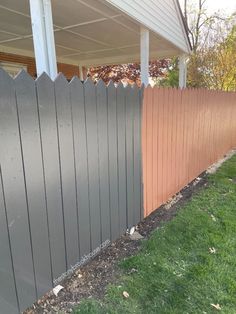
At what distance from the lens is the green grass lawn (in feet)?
7.39

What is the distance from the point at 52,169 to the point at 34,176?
19cm

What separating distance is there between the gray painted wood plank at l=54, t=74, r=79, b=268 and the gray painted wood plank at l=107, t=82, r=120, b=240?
0.61 meters

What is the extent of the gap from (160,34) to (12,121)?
4.78 meters

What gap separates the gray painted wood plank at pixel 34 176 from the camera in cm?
191

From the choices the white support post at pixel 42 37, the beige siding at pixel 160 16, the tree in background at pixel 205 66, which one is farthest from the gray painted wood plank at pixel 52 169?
the tree in background at pixel 205 66

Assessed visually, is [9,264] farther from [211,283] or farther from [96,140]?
[211,283]

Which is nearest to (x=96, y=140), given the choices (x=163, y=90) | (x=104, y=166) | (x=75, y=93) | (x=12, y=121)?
(x=104, y=166)

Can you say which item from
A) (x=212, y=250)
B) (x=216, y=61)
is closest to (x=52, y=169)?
(x=212, y=250)

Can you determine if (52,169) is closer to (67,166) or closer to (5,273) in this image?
(67,166)

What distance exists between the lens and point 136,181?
3543mm

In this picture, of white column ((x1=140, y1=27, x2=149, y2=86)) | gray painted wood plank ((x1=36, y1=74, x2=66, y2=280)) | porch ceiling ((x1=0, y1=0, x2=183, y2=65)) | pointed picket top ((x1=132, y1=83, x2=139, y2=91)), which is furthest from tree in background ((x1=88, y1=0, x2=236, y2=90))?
gray painted wood plank ((x1=36, y1=74, x2=66, y2=280))

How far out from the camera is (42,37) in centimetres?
292

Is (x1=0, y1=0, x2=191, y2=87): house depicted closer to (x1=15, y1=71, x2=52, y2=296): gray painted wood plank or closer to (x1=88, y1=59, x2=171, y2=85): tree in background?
(x1=15, y1=71, x2=52, y2=296): gray painted wood plank

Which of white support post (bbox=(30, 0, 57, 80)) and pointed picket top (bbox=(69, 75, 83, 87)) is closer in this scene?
pointed picket top (bbox=(69, 75, 83, 87))
